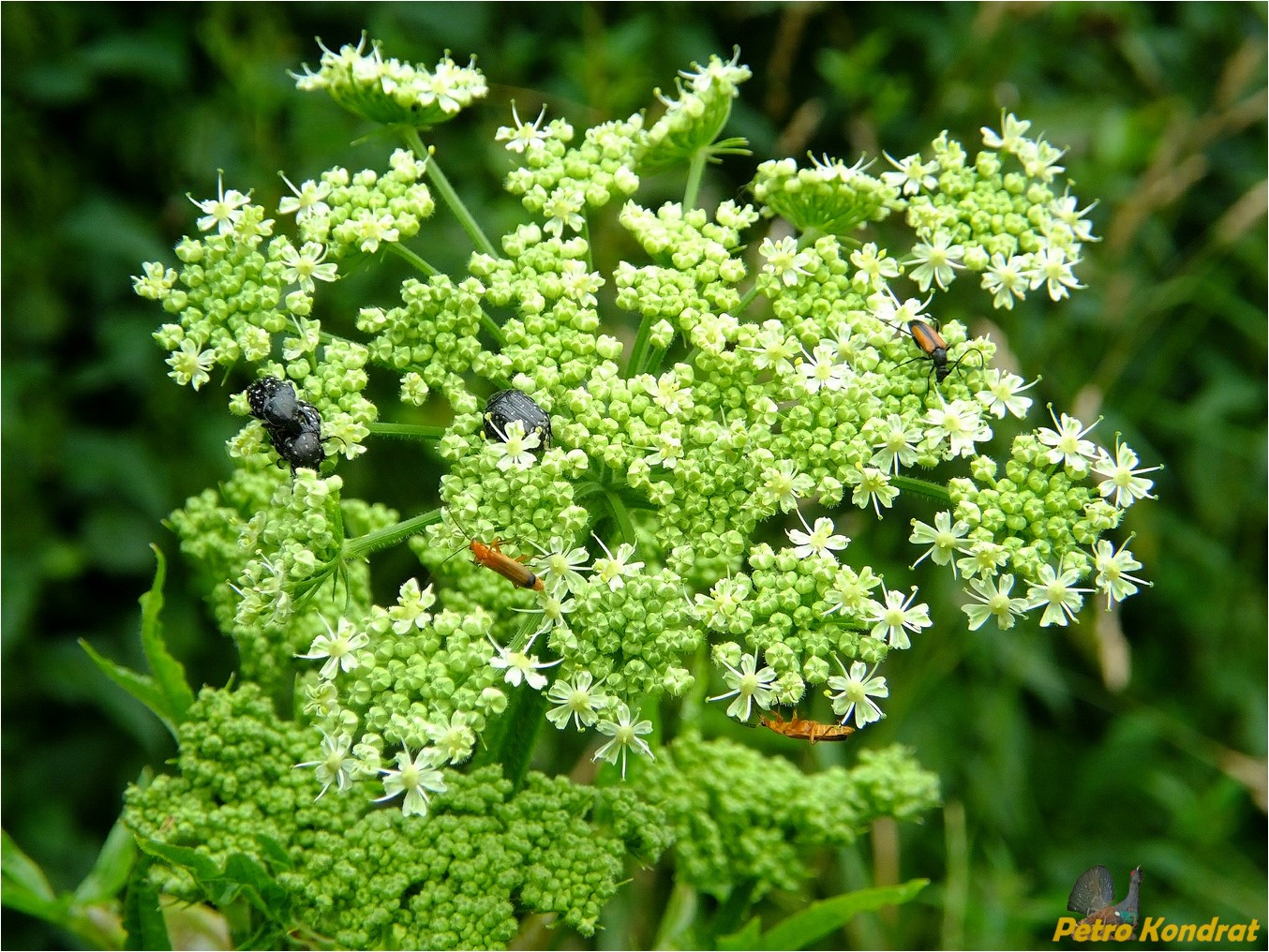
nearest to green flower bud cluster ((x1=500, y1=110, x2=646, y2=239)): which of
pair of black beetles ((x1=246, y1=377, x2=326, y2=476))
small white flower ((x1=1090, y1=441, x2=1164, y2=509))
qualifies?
pair of black beetles ((x1=246, y1=377, x2=326, y2=476))

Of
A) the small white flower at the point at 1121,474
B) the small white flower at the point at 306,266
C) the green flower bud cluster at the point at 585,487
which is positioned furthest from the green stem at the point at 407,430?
the small white flower at the point at 1121,474

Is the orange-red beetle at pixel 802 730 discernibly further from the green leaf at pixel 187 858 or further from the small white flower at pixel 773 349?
the green leaf at pixel 187 858

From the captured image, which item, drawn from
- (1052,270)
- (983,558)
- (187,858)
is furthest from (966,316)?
(187,858)

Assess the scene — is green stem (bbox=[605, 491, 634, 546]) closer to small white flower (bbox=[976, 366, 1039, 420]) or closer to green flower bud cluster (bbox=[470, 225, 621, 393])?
green flower bud cluster (bbox=[470, 225, 621, 393])

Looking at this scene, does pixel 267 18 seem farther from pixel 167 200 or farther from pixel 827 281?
pixel 827 281

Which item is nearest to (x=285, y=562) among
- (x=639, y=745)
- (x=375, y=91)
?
(x=639, y=745)

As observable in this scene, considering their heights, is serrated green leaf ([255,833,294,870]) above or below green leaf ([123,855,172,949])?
above
